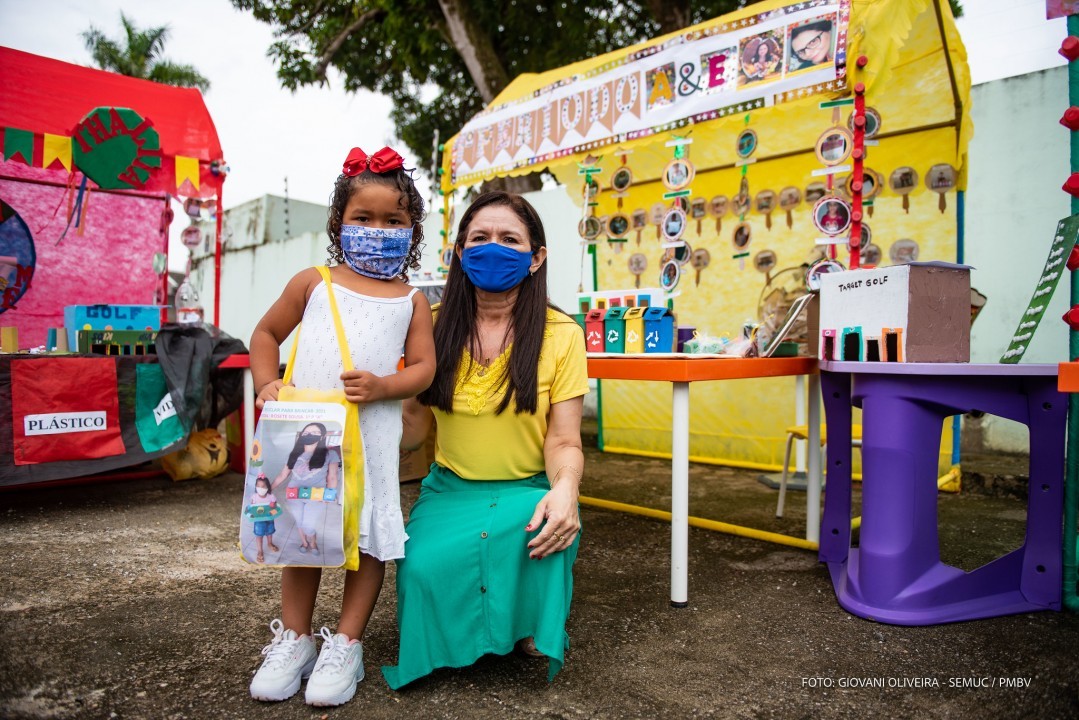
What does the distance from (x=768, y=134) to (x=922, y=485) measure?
3094mm

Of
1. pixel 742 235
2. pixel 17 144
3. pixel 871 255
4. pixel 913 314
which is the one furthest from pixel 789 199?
pixel 17 144

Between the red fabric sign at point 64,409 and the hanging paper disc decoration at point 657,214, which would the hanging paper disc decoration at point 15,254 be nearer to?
the red fabric sign at point 64,409

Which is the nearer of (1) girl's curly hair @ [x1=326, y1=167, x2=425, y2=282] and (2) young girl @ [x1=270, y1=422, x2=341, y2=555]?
(2) young girl @ [x1=270, y1=422, x2=341, y2=555]

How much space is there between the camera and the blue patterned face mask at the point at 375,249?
1.65 m

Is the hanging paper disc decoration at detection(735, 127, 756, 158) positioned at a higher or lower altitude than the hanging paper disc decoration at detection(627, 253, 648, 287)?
higher

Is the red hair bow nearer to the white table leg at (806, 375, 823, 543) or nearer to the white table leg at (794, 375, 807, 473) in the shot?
the white table leg at (806, 375, 823, 543)

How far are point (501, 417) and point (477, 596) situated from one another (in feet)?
1.50

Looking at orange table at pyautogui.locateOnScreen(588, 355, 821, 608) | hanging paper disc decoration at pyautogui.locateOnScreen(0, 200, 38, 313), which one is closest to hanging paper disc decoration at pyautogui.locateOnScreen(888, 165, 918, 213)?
orange table at pyautogui.locateOnScreen(588, 355, 821, 608)

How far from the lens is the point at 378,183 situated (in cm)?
166

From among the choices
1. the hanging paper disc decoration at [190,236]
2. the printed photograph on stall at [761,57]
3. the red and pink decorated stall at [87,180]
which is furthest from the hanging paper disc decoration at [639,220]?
the hanging paper disc decoration at [190,236]

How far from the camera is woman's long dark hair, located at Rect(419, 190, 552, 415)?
1.78m

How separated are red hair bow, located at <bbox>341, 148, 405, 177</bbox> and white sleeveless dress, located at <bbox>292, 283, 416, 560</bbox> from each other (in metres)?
0.30

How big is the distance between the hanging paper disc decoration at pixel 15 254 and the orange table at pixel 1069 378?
5970 millimetres

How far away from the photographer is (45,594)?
2268mm
